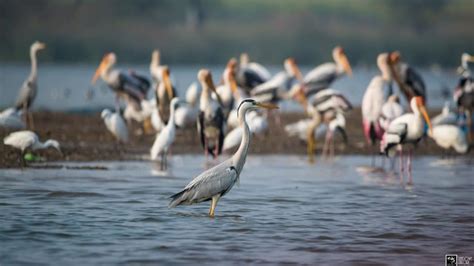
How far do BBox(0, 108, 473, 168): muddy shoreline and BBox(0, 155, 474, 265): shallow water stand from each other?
0.83 metres

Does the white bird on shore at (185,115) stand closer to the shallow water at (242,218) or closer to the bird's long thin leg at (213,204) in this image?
the shallow water at (242,218)

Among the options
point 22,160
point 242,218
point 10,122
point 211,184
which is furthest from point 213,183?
point 10,122

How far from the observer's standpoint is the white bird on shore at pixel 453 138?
16.3 metres

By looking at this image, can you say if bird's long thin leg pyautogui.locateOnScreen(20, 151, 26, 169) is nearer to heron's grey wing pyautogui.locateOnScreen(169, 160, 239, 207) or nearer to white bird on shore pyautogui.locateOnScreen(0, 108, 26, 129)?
white bird on shore pyautogui.locateOnScreen(0, 108, 26, 129)

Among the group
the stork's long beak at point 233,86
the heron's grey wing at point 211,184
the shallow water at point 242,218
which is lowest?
the shallow water at point 242,218

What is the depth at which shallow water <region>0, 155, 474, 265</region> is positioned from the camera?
8.19m

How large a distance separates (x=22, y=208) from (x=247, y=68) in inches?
487

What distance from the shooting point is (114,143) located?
17359mm

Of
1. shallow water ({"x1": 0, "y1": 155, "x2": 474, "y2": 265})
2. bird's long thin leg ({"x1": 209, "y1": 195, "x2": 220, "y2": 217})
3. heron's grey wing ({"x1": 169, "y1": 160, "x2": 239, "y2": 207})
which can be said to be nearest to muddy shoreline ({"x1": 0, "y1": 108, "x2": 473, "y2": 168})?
shallow water ({"x1": 0, "y1": 155, "x2": 474, "y2": 265})

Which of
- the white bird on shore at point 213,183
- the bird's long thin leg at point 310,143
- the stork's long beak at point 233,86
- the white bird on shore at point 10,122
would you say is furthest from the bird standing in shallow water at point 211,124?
the white bird on shore at point 213,183

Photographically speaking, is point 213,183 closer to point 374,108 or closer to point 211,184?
point 211,184

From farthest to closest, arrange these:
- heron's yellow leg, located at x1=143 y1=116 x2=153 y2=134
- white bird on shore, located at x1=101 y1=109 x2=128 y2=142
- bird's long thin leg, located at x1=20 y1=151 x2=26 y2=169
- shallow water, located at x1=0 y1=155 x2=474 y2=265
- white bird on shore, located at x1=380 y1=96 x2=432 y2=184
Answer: heron's yellow leg, located at x1=143 y1=116 x2=153 y2=134 < white bird on shore, located at x1=101 y1=109 x2=128 y2=142 < white bird on shore, located at x1=380 y1=96 x2=432 y2=184 < bird's long thin leg, located at x1=20 y1=151 x2=26 y2=169 < shallow water, located at x1=0 y1=155 x2=474 y2=265

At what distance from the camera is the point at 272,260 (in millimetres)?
7926

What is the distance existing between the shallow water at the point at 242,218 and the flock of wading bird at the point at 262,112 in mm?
576
